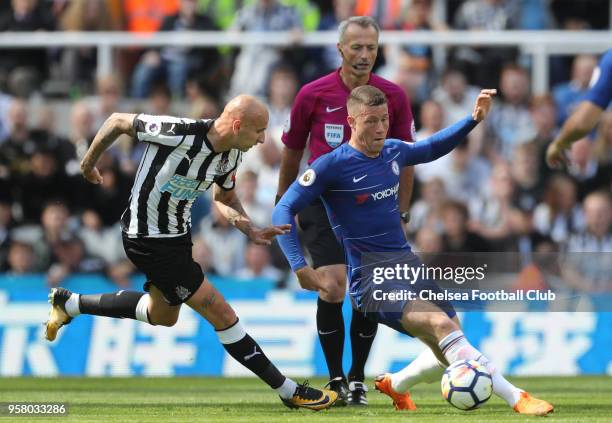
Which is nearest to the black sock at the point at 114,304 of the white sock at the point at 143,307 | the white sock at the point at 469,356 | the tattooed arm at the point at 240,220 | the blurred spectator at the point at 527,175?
the white sock at the point at 143,307

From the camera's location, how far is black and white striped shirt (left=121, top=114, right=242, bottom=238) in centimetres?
873

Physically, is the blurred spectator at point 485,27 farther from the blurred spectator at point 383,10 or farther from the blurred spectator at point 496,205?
the blurred spectator at point 496,205

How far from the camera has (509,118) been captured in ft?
49.6

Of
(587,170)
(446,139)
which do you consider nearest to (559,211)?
(587,170)

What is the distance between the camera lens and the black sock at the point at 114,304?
952 centimetres

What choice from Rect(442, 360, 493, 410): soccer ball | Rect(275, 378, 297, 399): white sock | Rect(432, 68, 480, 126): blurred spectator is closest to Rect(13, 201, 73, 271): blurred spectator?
Rect(432, 68, 480, 126): blurred spectator

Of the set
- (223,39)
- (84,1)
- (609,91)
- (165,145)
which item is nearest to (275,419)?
(165,145)

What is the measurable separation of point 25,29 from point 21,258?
3.36 meters

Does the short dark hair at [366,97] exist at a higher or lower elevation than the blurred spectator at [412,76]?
higher

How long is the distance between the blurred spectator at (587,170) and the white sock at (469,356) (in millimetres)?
6785

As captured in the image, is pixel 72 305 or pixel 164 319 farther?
pixel 72 305

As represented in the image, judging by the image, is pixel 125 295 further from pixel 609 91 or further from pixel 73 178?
pixel 73 178

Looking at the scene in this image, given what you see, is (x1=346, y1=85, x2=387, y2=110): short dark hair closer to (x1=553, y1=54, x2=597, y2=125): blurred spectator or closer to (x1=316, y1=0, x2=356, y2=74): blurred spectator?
(x1=316, y1=0, x2=356, y2=74): blurred spectator

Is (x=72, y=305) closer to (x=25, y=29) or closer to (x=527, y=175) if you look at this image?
(x=527, y=175)
